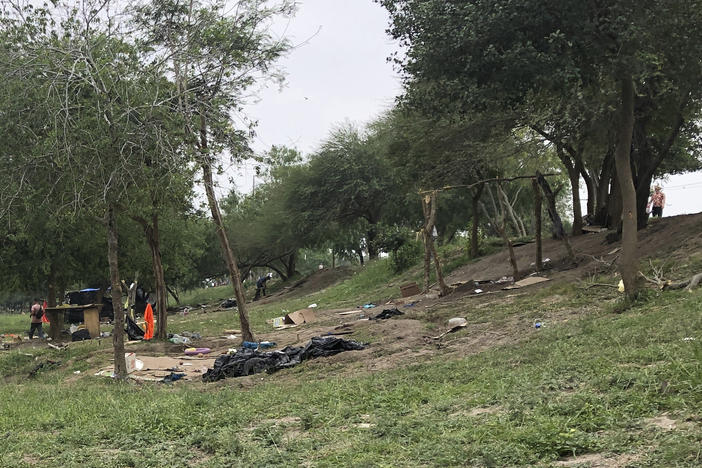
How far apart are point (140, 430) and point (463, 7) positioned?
8.15 metres

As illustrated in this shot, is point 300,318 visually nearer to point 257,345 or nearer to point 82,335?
point 257,345

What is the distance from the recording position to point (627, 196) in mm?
10906

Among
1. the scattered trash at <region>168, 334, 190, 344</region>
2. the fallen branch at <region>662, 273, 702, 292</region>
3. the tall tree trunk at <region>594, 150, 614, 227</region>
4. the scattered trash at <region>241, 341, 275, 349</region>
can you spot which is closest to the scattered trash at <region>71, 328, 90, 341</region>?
the scattered trash at <region>168, 334, 190, 344</region>

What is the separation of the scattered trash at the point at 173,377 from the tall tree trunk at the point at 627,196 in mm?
7340

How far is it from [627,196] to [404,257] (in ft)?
60.7

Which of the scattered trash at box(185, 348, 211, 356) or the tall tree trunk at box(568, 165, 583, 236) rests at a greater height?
Result: the tall tree trunk at box(568, 165, 583, 236)

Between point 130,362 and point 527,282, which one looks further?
point 527,282

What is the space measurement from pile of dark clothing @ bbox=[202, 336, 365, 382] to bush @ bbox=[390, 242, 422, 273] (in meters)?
17.2

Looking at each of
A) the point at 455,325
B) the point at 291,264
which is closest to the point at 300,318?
the point at 455,325

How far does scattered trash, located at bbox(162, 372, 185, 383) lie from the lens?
11.6m

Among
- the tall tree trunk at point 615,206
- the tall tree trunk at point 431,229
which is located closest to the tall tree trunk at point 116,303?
the tall tree trunk at point 431,229

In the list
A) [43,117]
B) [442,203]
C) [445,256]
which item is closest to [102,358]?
[43,117]

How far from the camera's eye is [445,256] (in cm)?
2709

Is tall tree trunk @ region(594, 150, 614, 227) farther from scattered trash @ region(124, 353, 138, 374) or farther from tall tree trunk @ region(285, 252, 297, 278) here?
tall tree trunk @ region(285, 252, 297, 278)
